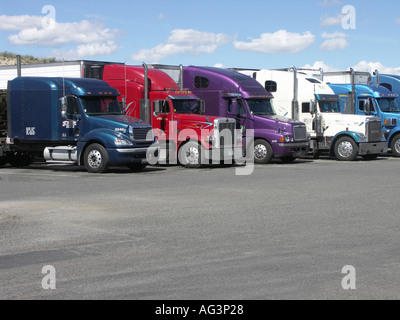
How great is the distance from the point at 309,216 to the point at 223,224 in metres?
1.69

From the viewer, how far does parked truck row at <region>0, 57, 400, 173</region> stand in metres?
21.2

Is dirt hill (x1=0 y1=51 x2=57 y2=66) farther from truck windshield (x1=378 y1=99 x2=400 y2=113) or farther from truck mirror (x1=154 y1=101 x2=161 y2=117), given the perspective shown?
truck mirror (x1=154 y1=101 x2=161 y2=117)

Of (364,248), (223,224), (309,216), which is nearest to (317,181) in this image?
(309,216)

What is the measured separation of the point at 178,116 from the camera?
22922mm

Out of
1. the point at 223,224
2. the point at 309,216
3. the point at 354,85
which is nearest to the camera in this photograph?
the point at 223,224

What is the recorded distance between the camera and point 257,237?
31.7ft

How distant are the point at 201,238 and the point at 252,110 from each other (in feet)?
50.7

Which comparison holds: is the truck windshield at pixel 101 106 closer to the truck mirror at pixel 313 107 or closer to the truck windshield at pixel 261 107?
the truck windshield at pixel 261 107

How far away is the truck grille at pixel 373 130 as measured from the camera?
2572cm

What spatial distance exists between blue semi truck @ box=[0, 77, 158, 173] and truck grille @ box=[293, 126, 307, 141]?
5.73 metres

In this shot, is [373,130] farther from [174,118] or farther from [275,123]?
[174,118]

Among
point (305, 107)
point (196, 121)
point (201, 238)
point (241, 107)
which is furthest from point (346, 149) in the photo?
point (201, 238)
